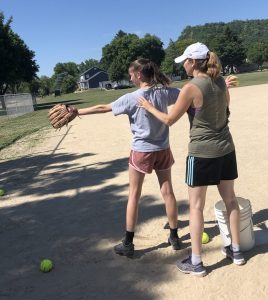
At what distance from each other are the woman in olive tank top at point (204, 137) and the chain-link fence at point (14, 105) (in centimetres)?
2878

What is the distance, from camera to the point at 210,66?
362 cm

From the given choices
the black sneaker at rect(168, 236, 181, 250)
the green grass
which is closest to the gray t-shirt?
the black sneaker at rect(168, 236, 181, 250)

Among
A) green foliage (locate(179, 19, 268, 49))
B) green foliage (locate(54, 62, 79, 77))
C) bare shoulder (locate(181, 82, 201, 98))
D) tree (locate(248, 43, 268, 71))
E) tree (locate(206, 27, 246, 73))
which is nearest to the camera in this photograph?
bare shoulder (locate(181, 82, 201, 98))

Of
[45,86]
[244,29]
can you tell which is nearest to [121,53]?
[45,86]

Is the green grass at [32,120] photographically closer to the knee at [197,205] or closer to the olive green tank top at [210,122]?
the knee at [197,205]

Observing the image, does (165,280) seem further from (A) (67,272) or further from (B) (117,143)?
(B) (117,143)

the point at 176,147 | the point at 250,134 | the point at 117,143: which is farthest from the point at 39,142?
the point at 250,134

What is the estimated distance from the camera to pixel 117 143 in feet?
39.1

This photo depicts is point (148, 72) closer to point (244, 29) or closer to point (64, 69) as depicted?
point (64, 69)

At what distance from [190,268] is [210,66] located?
181 centimetres

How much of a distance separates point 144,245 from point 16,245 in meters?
1.50

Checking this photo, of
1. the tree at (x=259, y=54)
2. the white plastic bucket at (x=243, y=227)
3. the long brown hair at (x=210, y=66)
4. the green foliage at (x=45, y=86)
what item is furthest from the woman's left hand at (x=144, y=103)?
the tree at (x=259, y=54)

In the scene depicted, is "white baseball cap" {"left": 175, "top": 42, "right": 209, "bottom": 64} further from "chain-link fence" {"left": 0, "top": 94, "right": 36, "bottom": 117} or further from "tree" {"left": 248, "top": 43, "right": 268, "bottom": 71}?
"tree" {"left": 248, "top": 43, "right": 268, "bottom": 71}

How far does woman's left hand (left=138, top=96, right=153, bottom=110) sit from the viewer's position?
12.7 ft
